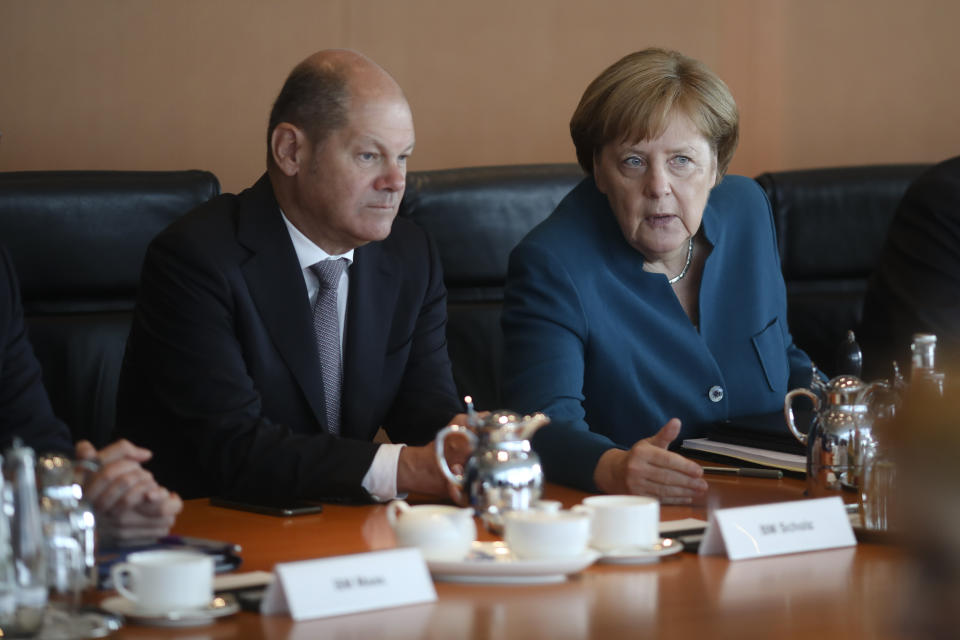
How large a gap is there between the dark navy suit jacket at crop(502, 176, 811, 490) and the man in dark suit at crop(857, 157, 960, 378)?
50 centimetres

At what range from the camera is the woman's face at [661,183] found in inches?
92.7

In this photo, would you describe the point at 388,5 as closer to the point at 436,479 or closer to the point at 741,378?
the point at 741,378

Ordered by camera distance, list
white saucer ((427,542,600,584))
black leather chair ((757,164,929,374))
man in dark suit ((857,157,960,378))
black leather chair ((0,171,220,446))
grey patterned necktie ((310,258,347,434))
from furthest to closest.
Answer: black leather chair ((757,164,929,374)) < man in dark suit ((857,157,960,378)) < black leather chair ((0,171,220,446)) < grey patterned necktie ((310,258,347,434)) < white saucer ((427,542,600,584))

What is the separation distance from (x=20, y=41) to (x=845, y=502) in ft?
8.05

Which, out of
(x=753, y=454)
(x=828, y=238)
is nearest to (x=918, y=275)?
(x=828, y=238)

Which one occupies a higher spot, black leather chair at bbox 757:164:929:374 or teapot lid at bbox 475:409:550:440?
black leather chair at bbox 757:164:929:374

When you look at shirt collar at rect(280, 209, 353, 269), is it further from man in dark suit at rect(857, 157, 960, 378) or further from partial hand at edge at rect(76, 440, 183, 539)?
man in dark suit at rect(857, 157, 960, 378)

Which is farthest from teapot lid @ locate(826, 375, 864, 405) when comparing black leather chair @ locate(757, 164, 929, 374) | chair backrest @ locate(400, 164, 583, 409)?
black leather chair @ locate(757, 164, 929, 374)

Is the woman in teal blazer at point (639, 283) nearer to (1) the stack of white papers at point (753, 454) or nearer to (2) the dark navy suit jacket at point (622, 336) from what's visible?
(2) the dark navy suit jacket at point (622, 336)

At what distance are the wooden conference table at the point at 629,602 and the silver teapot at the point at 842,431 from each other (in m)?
0.22

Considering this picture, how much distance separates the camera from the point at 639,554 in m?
1.43

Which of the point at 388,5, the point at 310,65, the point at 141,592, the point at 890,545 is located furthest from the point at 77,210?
the point at 890,545

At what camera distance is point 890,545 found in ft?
5.05

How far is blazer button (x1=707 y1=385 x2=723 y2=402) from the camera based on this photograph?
237cm
